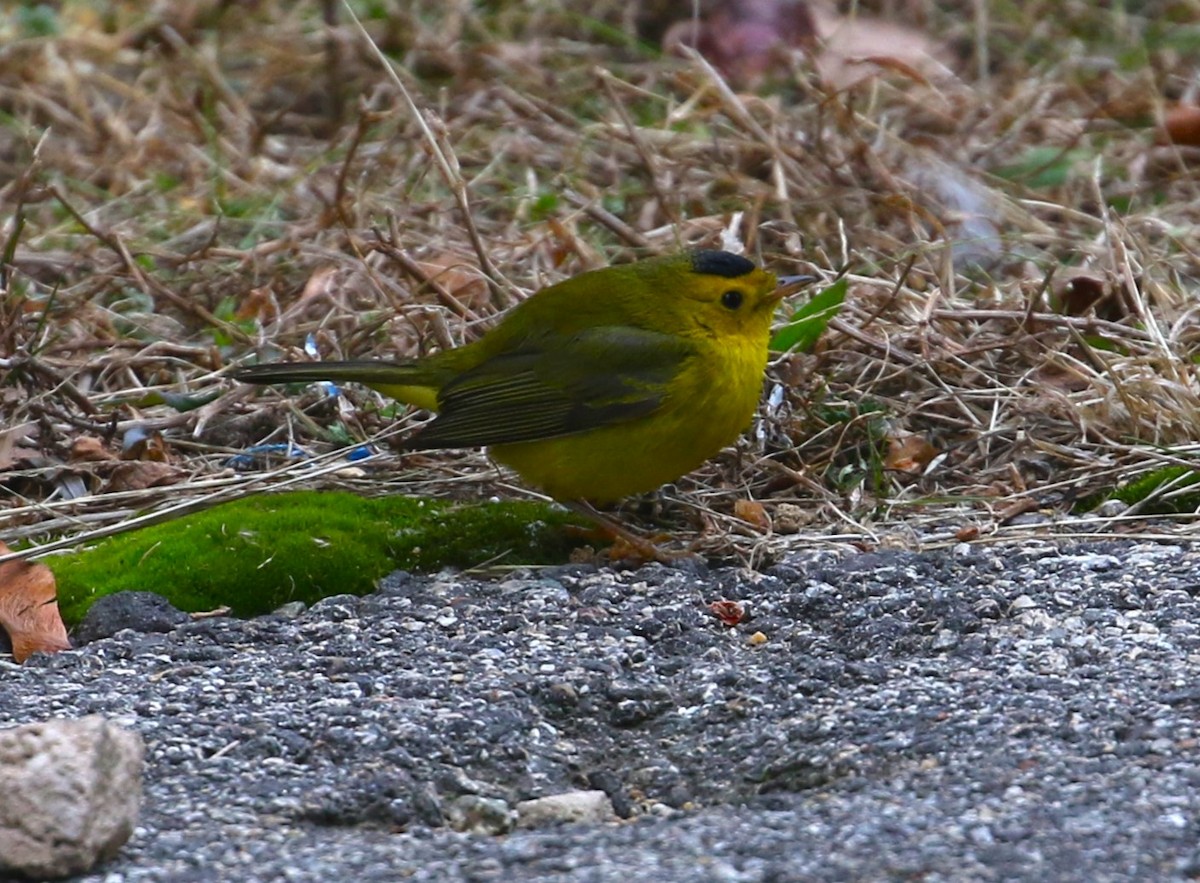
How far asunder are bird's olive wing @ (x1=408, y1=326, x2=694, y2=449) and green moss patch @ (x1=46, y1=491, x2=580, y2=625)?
0.73 ft

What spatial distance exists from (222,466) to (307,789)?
2230 mm

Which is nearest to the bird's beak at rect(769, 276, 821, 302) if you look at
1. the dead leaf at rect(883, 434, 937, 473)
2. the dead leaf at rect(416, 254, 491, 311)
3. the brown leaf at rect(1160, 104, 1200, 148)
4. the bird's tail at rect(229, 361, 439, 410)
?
the dead leaf at rect(883, 434, 937, 473)

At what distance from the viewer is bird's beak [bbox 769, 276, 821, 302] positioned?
4691 mm

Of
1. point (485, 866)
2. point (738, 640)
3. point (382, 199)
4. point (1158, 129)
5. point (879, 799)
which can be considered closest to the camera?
point (485, 866)

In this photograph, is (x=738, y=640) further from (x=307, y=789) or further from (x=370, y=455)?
(x=370, y=455)

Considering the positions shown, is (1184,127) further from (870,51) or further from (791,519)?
(791,519)

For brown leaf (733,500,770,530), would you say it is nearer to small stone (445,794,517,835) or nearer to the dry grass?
the dry grass

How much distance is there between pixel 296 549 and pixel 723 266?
4.56 ft

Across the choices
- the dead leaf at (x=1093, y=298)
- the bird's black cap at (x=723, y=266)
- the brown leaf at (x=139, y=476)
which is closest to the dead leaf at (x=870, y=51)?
the dead leaf at (x=1093, y=298)

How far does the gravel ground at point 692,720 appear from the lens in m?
2.54

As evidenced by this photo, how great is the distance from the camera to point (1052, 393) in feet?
15.8

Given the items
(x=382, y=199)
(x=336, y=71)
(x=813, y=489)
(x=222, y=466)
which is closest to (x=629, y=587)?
(x=813, y=489)

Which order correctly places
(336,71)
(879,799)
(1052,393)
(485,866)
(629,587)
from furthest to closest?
(336,71) < (1052,393) < (629,587) < (879,799) < (485,866)

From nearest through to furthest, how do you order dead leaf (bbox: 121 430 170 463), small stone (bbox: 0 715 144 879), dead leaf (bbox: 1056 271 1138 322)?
small stone (bbox: 0 715 144 879) → dead leaf (bbox: 121 430 170 463) → dead leaf (bbox: 1056 271 1138 322)
